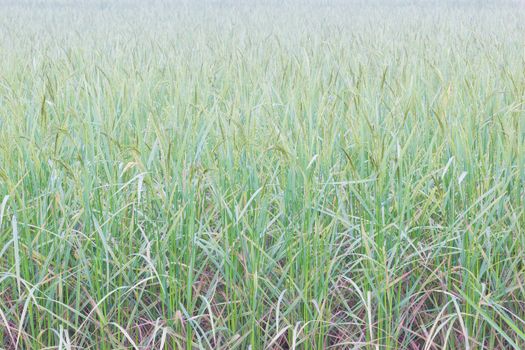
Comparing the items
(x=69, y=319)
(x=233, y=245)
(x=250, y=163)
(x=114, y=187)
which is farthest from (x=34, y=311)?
(x=250, y=163)

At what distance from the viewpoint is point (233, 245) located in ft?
5.30

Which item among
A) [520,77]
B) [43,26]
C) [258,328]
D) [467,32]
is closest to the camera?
[258,328]

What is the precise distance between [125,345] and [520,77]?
5.81 ft

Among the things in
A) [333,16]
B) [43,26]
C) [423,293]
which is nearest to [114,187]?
[423,293]

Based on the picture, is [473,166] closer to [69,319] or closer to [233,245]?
[233,245]

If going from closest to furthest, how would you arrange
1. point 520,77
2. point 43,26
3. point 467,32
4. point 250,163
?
point 250,163 → point 520,77 → point 467,32 → point 43,26

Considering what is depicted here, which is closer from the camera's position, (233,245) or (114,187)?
(233,245)

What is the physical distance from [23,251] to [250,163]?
567 mm

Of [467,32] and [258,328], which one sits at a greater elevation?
[258,328]

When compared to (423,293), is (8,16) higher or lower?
lower

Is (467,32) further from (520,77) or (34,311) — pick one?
(34,311)

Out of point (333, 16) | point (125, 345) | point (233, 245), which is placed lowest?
point (333, 16)

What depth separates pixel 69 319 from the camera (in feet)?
5.53

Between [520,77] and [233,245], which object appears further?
[520,77]
